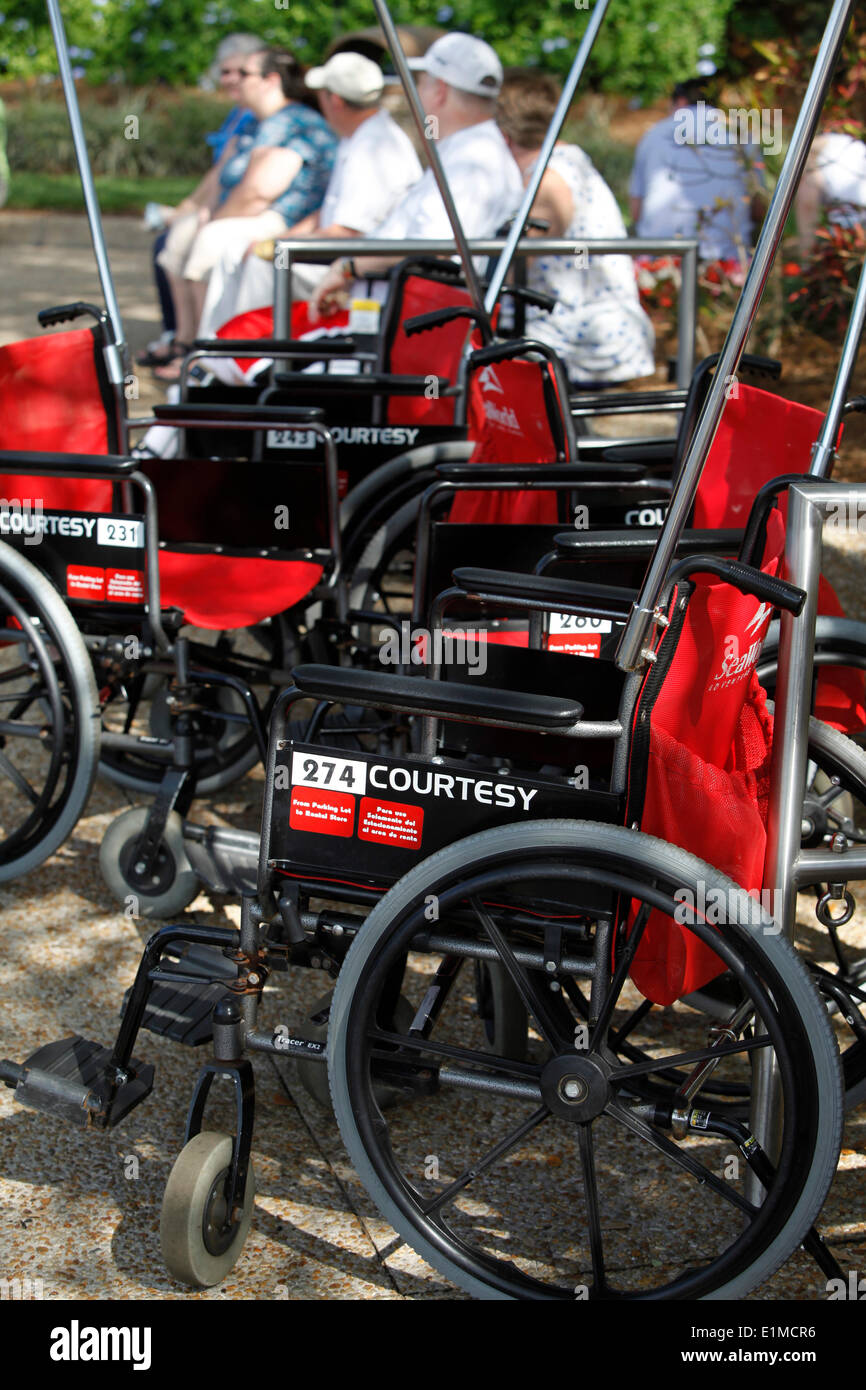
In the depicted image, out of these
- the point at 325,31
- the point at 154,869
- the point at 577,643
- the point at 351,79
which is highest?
the point at 325,31

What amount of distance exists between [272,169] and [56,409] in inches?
144

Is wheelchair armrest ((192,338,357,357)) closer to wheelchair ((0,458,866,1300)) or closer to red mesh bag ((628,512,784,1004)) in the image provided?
wheelchair ((0,458,866,1300))

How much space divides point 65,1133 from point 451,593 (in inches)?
47.6

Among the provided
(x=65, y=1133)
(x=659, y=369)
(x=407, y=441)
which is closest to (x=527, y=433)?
(x=407, y=441)

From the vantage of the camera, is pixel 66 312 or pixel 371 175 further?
pixel 371 175

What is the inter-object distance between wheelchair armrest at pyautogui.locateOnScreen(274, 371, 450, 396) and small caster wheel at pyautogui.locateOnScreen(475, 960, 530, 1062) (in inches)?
77.2

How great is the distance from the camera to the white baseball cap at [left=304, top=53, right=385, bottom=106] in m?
6.05

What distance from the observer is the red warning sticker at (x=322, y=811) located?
2176mm

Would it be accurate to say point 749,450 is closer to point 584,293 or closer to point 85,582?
point 85,582

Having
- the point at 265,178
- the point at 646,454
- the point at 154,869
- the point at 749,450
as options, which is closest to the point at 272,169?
the point at 265,178

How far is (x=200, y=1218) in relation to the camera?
7.13 feet

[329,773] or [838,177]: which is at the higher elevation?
[838,177]

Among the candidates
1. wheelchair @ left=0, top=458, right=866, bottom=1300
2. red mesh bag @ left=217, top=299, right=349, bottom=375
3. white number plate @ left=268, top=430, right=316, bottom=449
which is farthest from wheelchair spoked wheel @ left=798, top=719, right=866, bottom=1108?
red mesh bag @ left=217, top=299, right=349, bottom=375
